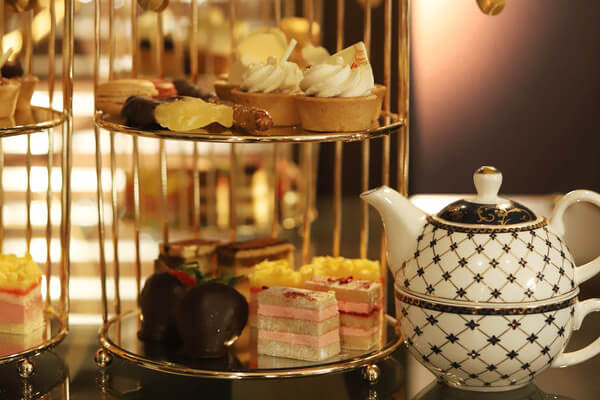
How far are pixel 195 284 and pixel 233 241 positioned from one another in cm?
23

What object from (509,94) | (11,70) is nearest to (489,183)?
(11,70)

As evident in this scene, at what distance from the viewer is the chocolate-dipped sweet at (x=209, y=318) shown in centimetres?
135

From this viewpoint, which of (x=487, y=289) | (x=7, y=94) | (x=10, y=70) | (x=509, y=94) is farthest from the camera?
(x=509, y=94)

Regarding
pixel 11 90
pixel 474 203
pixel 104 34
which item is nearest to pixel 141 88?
pixel 11 90

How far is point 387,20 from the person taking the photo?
4.93ft

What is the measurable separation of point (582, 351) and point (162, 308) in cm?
62

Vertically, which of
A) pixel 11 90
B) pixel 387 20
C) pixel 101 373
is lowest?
Result: pixel 101 373

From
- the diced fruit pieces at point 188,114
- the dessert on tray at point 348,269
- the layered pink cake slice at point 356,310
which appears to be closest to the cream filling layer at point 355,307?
the layered pink cake slice at point 356,310

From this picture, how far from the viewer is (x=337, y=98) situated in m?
1.31

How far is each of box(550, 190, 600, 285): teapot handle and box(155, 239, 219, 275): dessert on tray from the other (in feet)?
1.97

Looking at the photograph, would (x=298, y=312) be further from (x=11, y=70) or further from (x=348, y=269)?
(x=11, y=70)

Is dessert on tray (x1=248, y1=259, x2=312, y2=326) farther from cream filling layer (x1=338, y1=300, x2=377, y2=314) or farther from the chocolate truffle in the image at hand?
the chocolate truffle

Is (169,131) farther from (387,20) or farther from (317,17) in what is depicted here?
(317,17)

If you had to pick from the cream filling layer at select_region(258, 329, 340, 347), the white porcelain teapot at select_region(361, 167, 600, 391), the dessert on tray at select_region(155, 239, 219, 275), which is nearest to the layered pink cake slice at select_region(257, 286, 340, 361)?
the cream filling layer at select_region(258, 329, 340, 347)
